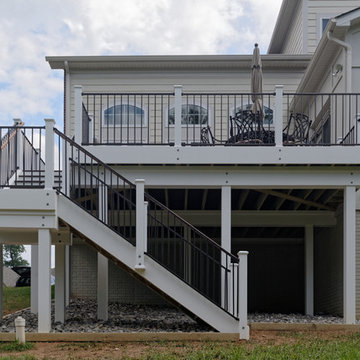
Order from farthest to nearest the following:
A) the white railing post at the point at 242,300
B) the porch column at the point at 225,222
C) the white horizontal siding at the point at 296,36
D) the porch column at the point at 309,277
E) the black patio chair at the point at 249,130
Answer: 1. the white horizontal siding at the point at 296,36
2. the porch column at the point at 309,277
3. the black patio chair at the point at 249,130
4. the porch column at the point at 225,222
5. the white railing post at the point at 242,300

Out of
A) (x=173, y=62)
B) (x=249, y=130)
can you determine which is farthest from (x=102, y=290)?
(x=173, y=62)

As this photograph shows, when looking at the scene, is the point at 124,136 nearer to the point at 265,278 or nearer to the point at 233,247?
the point at 233,247

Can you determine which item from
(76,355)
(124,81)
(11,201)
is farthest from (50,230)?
(124,81)

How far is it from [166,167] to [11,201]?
8.84 ft

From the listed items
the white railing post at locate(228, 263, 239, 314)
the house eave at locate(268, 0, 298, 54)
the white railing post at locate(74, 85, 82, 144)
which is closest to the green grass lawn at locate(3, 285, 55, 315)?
the white railing post at locate(74, 85, 82, 144)

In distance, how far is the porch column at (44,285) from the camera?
10.1 metres

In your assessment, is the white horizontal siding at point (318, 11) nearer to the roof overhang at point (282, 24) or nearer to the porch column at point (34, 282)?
the roof overhang at point (282, 24)

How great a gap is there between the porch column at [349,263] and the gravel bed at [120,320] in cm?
224

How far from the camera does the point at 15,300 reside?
18.2 m

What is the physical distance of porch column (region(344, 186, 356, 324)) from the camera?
11164 millimetres

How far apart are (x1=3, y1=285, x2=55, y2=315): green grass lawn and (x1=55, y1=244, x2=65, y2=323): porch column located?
4093 millimetres

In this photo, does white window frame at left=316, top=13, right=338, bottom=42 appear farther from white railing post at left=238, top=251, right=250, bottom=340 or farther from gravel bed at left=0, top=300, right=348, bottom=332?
white railing post at left=238, top=251, right=250, bottom=340

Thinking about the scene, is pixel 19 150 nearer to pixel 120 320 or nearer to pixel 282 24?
pixel 120 320

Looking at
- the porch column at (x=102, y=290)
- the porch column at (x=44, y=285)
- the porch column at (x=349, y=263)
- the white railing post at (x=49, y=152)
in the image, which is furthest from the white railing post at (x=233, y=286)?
the white railing post at (x=49, y=152)
